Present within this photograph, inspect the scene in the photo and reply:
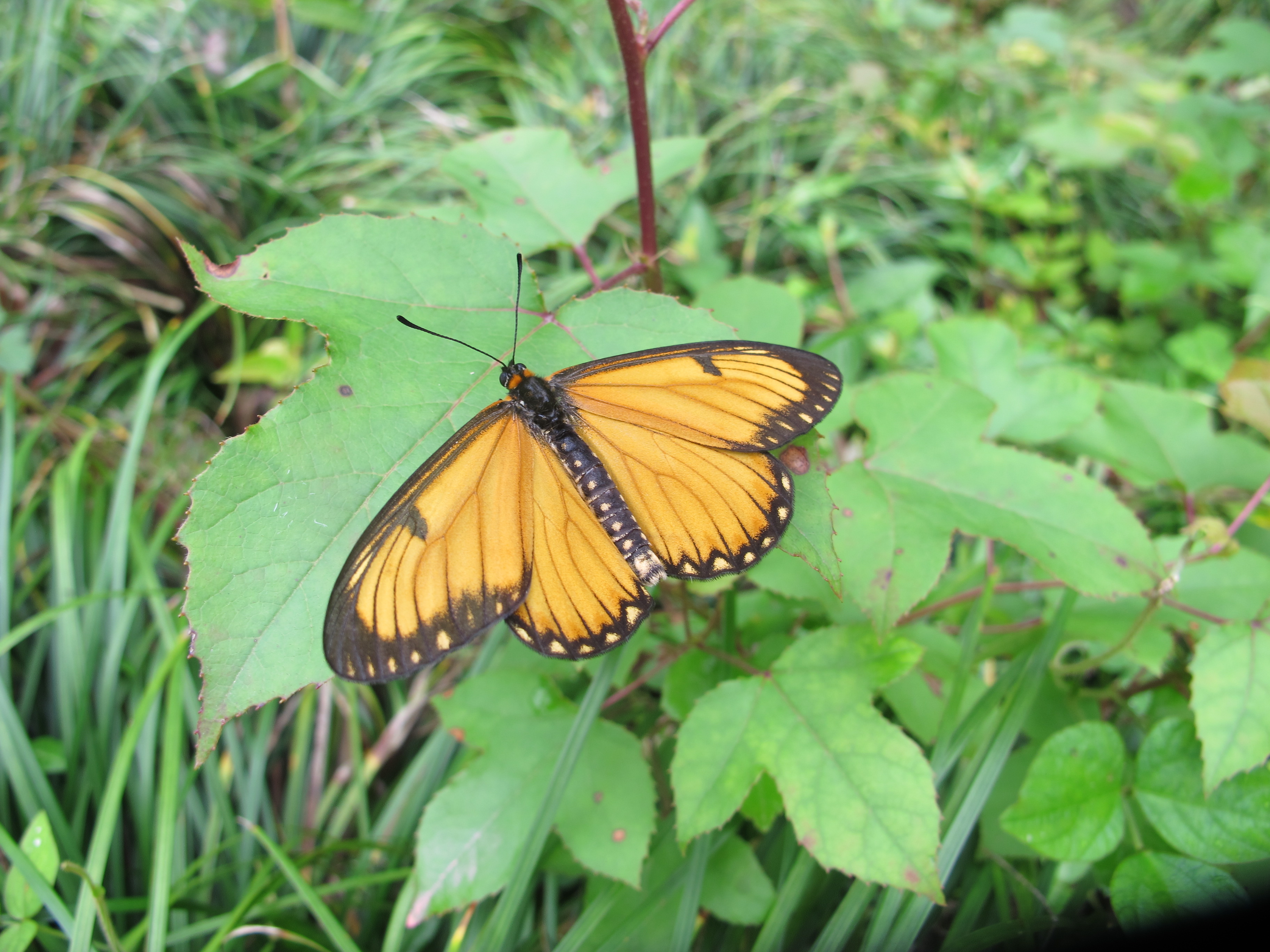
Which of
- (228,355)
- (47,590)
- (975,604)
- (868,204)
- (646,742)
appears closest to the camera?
(975,604)

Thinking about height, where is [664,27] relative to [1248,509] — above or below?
above

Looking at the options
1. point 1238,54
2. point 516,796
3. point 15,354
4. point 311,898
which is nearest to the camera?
point 516,796

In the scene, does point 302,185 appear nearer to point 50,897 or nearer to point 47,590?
point 47,590

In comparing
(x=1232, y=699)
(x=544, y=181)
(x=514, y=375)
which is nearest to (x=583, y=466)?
(x=514, y=375)

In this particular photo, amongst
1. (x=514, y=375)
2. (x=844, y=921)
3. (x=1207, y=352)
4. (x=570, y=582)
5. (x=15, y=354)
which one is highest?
(x=15, y=354)

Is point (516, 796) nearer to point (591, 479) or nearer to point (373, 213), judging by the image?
point (591, 479)

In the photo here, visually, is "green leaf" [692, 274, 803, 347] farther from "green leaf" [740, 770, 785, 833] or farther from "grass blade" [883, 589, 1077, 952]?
"green leaf" [740, 770, 785, 833]

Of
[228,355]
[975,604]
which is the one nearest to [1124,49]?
[975,604]
